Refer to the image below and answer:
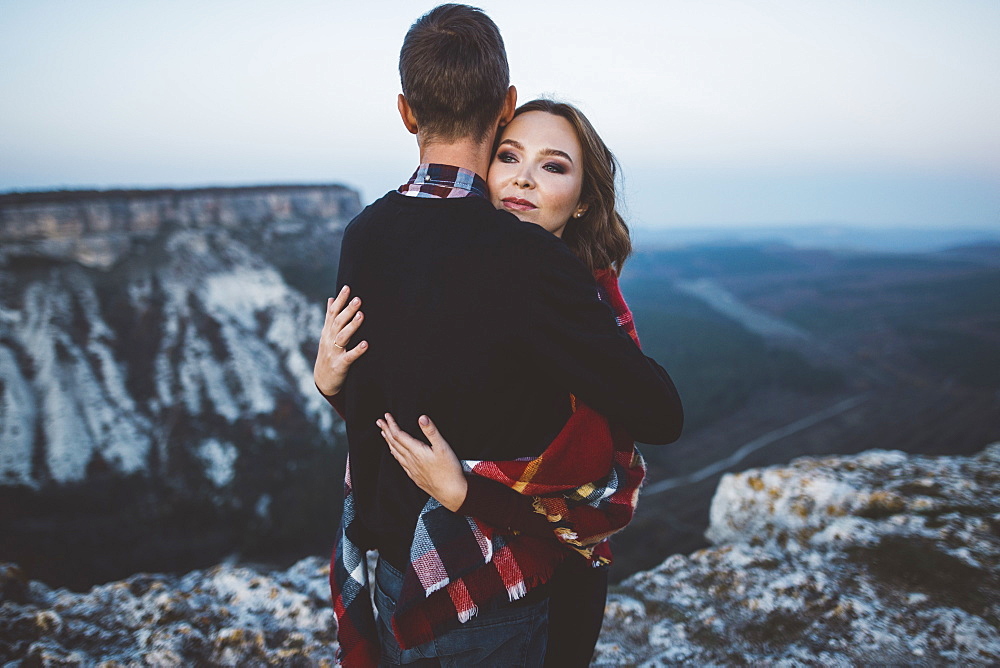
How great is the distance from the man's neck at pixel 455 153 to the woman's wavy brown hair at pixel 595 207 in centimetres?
68

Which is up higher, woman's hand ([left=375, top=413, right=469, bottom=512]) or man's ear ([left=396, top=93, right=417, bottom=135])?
man's ear ([left=396, top=93, right=417, bottom=135])

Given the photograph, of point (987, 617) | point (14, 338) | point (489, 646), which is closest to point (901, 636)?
point (987, 617)

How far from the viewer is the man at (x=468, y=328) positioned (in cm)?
157

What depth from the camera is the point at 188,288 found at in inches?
1280

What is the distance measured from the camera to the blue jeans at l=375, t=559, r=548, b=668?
1823 mm

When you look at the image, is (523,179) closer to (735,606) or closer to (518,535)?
(518,535)

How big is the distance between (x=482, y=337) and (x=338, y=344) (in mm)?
650

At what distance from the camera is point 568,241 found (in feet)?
8.75

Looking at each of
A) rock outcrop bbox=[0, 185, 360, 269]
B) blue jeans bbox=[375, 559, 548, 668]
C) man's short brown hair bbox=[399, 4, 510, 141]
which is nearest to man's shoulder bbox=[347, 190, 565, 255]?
man's short brown hair bbox=[399, 4, 510, 141]

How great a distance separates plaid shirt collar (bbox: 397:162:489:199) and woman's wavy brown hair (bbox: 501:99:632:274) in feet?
2.59

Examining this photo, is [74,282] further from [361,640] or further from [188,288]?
[361,640]

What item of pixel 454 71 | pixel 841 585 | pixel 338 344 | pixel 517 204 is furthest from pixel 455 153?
pixel 841 585

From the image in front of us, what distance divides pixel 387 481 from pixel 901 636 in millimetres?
3597

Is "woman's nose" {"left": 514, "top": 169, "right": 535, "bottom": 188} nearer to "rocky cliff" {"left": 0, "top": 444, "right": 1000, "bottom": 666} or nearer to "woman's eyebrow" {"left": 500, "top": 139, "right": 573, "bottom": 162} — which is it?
"woman's eyebrow" {"left": 500, "top": 139, "right": 573, "bottom": 162}
